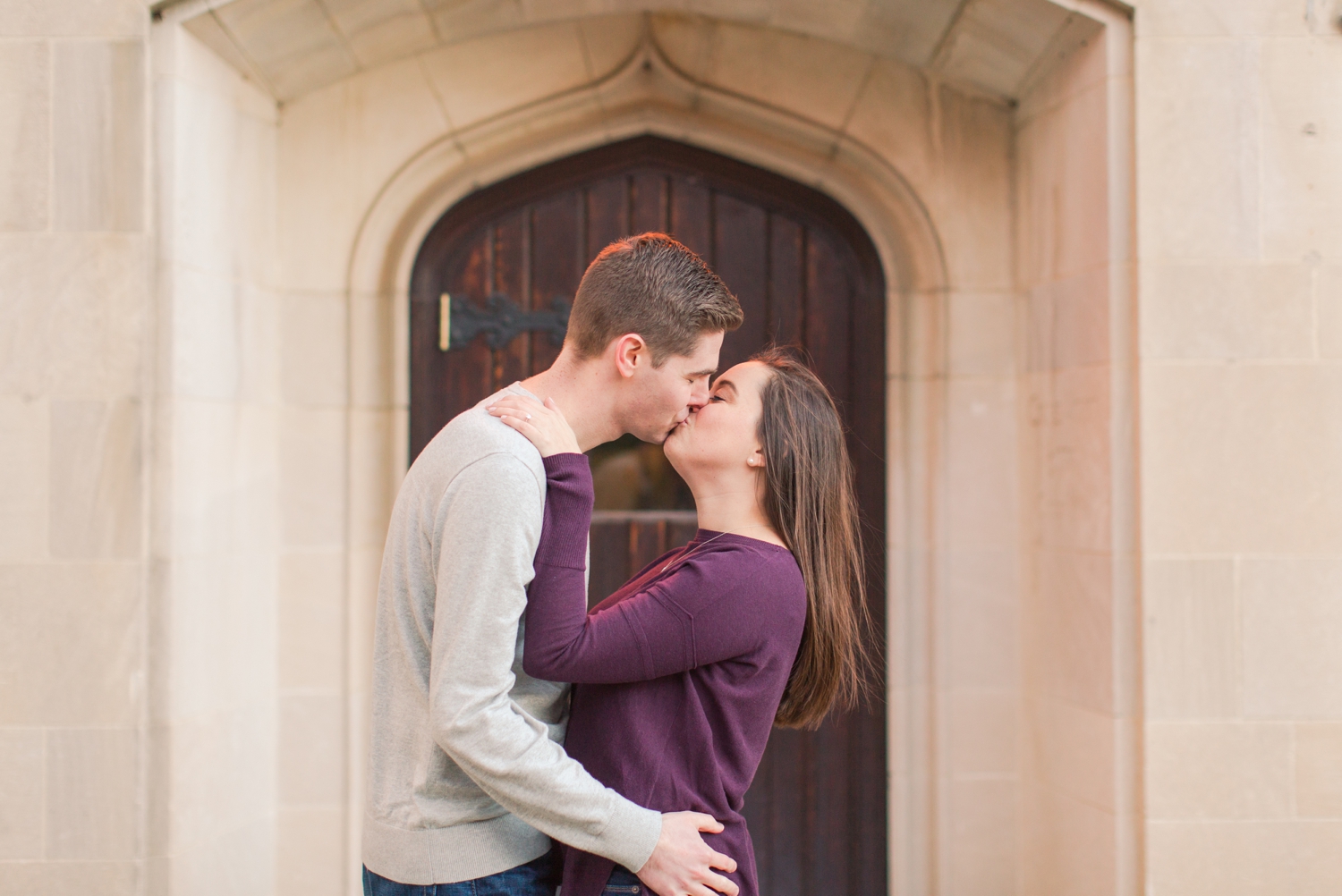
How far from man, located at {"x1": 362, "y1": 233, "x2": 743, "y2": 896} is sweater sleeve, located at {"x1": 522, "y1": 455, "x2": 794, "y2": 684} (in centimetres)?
4

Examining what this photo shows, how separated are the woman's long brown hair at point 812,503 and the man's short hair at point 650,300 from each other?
211 millimetres

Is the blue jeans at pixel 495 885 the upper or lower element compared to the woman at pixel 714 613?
lower

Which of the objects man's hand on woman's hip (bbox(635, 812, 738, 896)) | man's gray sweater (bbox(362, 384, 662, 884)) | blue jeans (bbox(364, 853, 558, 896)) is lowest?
blue jeans (bbox(364, 853, 558, 896))

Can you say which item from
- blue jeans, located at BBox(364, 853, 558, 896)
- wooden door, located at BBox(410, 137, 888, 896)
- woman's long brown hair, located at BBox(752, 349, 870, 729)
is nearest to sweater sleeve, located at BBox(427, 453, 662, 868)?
blue jeans, located at BBox(364, 853, 558, 896)

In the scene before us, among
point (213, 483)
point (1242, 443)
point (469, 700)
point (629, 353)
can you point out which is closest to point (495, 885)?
point (469, 700)

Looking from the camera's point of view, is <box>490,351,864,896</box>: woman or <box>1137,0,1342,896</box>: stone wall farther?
<box>1137,0,1342,896</box>: stone wall

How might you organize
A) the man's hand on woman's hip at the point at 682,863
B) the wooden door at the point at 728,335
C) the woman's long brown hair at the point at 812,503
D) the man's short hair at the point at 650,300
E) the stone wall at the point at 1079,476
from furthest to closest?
the wooden door at the point at 728,335, the stone wall at the point at 1079,476, the woman's long brown hair at the point at 812,503, the man's short hair at the point at 650,300, the man's hand on woman's hip at the point at 682,863

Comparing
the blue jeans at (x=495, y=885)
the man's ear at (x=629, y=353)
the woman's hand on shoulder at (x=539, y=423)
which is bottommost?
the blue jeans at (x=495, y=885)

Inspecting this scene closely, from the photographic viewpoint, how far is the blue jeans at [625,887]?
54.0 inches

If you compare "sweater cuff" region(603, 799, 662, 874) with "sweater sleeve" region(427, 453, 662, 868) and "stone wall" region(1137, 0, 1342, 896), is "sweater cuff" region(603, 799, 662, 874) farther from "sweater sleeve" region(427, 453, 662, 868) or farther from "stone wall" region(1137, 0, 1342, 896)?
"stone wall" region(1137, 0, 1342, 896)

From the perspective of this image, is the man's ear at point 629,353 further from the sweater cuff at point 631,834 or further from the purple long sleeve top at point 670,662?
the sweater cuff at point 631,834

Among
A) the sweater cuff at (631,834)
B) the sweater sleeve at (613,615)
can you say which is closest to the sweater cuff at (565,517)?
the sweater sleeve at (613,615)

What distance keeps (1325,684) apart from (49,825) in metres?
2.94

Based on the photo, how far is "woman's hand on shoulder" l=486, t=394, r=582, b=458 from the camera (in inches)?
53.1
